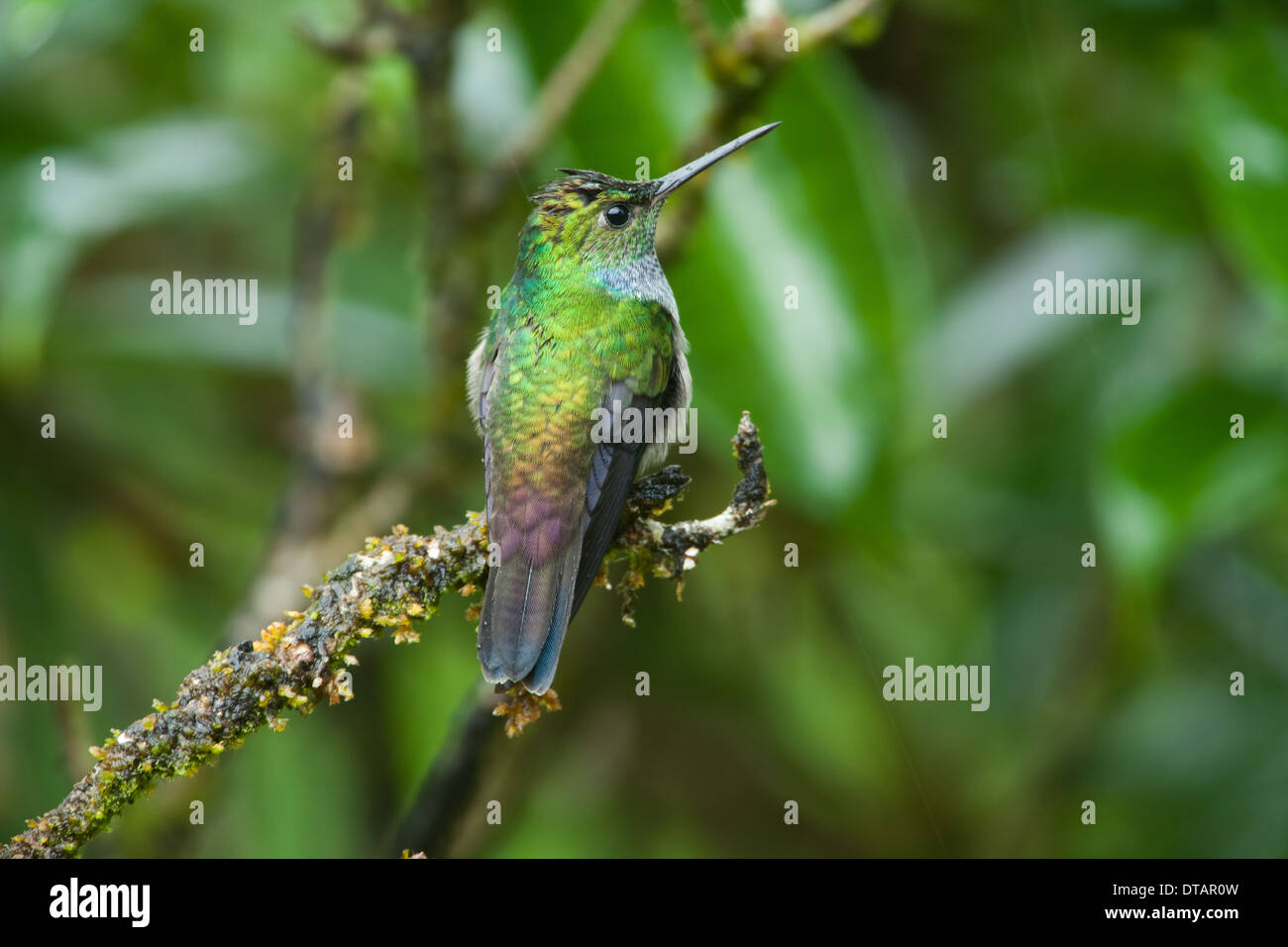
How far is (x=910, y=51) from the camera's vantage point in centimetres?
423

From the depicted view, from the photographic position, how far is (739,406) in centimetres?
301

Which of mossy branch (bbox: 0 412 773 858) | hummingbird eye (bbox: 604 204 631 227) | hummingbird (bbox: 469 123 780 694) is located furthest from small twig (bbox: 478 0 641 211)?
mossy branch (bbox: 0 412 773 858)

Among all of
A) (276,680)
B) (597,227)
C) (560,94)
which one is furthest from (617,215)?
(276,680)

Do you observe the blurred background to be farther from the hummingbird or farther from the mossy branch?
the mossy branch

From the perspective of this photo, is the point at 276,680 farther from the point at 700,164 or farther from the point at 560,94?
the point at 560,94

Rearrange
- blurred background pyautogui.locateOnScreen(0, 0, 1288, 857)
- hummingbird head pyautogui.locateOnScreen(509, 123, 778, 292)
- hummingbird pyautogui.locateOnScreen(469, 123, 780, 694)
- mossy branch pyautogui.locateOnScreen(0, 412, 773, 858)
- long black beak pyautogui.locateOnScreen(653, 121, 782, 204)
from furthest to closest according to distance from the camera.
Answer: blurred background pyautogui.locateOnScreen(0, 0, 1288, 857) < hummingbird head pyautogui.locateOnScreen(509, 123, 778, 292) < long black beak pyautogui.locateOnScreen(653, 121, 782, 204) < hummingbird pyautogui.locateOnScreen(469, 123, 780, 694) < mossy branch pyautogui.locateOnScreen(0, 412, 773, 858)

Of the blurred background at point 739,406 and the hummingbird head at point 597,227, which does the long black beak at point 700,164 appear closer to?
the hummingbird head at point 597,227

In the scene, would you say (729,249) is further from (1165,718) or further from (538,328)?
(1165,718)

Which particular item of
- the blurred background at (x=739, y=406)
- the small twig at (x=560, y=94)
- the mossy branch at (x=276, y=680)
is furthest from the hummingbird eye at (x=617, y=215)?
the mossy branch at (x=276, y=680)

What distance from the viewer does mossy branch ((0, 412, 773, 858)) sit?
1.60 m

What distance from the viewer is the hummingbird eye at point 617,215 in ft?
9.01

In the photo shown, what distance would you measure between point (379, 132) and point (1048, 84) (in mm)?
2229
